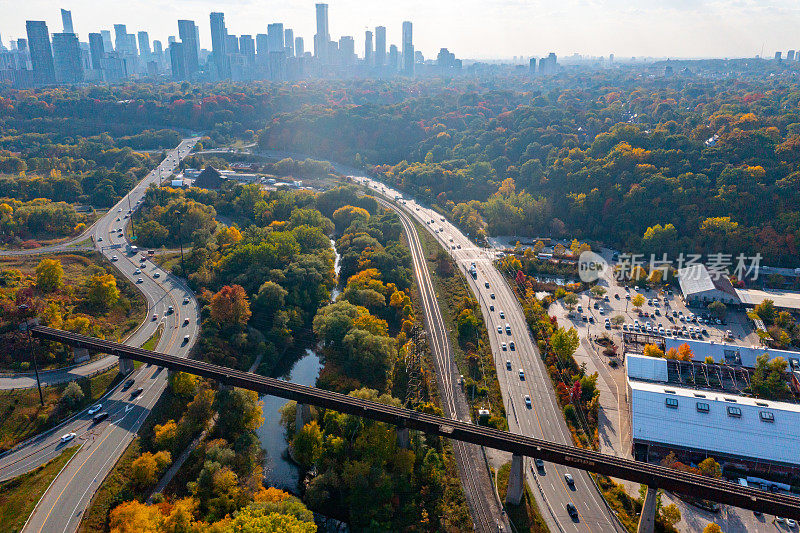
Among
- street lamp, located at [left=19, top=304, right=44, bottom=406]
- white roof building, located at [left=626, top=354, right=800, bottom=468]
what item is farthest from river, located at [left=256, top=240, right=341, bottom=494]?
white roof building, located at [left=626, top=354, right=800, bottom=468]

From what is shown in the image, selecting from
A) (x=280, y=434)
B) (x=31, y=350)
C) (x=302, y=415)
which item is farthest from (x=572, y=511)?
(x=31, y=350)

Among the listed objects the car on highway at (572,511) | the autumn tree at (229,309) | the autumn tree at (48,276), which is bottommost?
the car on highway at (572,511)

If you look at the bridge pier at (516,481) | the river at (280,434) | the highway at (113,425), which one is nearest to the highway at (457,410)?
the bridge pier at (516,481)

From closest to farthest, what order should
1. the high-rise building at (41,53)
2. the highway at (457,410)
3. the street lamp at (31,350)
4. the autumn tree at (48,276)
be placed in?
the highway at (457,410) < the street lamp at (31,350) < the autumn tree at (48,276) < the high-rise building at (41,53)

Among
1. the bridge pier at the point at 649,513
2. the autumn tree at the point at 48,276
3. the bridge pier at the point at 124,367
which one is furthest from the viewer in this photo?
the autumn tree at the point at 48,276

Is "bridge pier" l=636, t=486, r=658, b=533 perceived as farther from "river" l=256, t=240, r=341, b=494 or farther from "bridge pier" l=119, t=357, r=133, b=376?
"bridge pier" l=119, t=357, r=133, b=376

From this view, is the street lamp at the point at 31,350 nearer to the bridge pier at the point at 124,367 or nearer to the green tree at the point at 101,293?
the bridge pier at the point at 124,367
